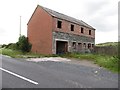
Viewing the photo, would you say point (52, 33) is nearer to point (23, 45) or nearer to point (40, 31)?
point (40, 31)

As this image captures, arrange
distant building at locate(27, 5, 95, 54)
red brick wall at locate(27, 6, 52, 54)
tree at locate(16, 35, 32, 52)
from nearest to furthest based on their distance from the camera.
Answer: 1. distant building at locate(27, 5, 95, 54)
2. red brick wall at locate(27, 6, 52, 54)
3. tree at locate(16, 35, 32, 52)

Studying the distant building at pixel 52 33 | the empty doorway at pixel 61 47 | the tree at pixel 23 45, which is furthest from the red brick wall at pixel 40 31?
the empty doorway at pixel 61 47

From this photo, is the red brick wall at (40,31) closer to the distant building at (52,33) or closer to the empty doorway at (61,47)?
the distant building at (52,33)

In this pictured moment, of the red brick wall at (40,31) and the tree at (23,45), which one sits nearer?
the red brick wall at (40,31)

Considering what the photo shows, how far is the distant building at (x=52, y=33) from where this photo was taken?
3052 centimetres

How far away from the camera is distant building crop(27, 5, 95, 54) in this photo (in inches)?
1201

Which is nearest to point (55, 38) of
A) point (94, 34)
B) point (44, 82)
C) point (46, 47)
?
point (46, 47)

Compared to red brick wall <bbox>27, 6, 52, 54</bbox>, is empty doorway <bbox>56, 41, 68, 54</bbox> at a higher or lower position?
lower

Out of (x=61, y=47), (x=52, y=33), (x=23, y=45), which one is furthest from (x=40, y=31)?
(x=61, y=47)

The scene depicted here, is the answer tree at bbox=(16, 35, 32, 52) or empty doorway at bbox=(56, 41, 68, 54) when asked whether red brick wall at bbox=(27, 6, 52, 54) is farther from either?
empty doorway at bbox=(56, 41, 68, 54)

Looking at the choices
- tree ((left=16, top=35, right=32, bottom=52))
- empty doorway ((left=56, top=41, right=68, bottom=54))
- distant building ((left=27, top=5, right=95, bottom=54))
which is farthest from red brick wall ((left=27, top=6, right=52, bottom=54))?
empty doorway ((left=56, top=41, right=68, bottom=54))

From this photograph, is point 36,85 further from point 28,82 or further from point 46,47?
point 46,47

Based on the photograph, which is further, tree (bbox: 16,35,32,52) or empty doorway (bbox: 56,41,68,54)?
empty doorway (bbox: 56,41,68,54)

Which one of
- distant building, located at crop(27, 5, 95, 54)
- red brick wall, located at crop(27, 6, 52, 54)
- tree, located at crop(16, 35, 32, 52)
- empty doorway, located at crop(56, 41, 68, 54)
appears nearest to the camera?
distant building, located at crop(27, 5, 95, 54)
